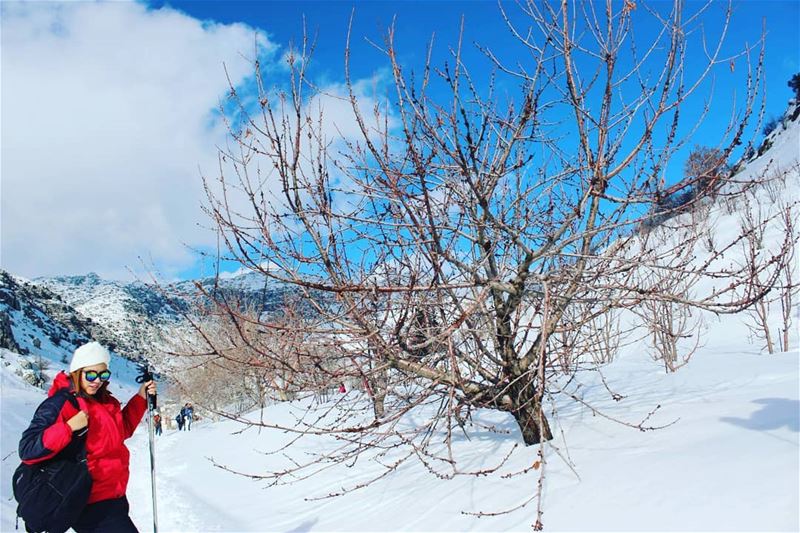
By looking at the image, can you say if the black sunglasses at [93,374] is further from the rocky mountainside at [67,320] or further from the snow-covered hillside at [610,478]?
the snow-covered hillside at [610,478]

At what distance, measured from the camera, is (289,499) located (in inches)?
293

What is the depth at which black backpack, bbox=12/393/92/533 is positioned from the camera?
298 cm

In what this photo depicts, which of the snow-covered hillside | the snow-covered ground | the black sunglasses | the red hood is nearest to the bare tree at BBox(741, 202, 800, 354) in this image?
the snow-covered hillside

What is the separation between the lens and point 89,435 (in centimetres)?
330

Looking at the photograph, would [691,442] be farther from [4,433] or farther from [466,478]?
[4,433]

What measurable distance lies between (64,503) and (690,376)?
6275 mm

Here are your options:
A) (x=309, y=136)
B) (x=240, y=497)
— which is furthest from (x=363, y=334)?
(x=240, y=497)

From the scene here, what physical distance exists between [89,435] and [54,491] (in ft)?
1.22

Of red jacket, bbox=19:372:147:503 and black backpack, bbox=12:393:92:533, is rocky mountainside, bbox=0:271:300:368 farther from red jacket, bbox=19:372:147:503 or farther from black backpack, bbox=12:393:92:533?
black backpack, bbox=12:393:92:533

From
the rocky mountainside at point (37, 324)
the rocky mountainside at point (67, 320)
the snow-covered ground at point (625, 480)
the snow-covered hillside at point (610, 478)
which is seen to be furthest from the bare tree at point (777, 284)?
the rocky mountainside at point (37, 324)

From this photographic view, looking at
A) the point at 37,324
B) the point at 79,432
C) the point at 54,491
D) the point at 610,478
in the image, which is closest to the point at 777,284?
the point at 610,478

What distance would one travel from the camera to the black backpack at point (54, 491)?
2.98 metres

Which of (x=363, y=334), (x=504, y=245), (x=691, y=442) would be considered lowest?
(x=691, y=442)

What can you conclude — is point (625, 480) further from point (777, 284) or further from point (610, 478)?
point (777, 284)
